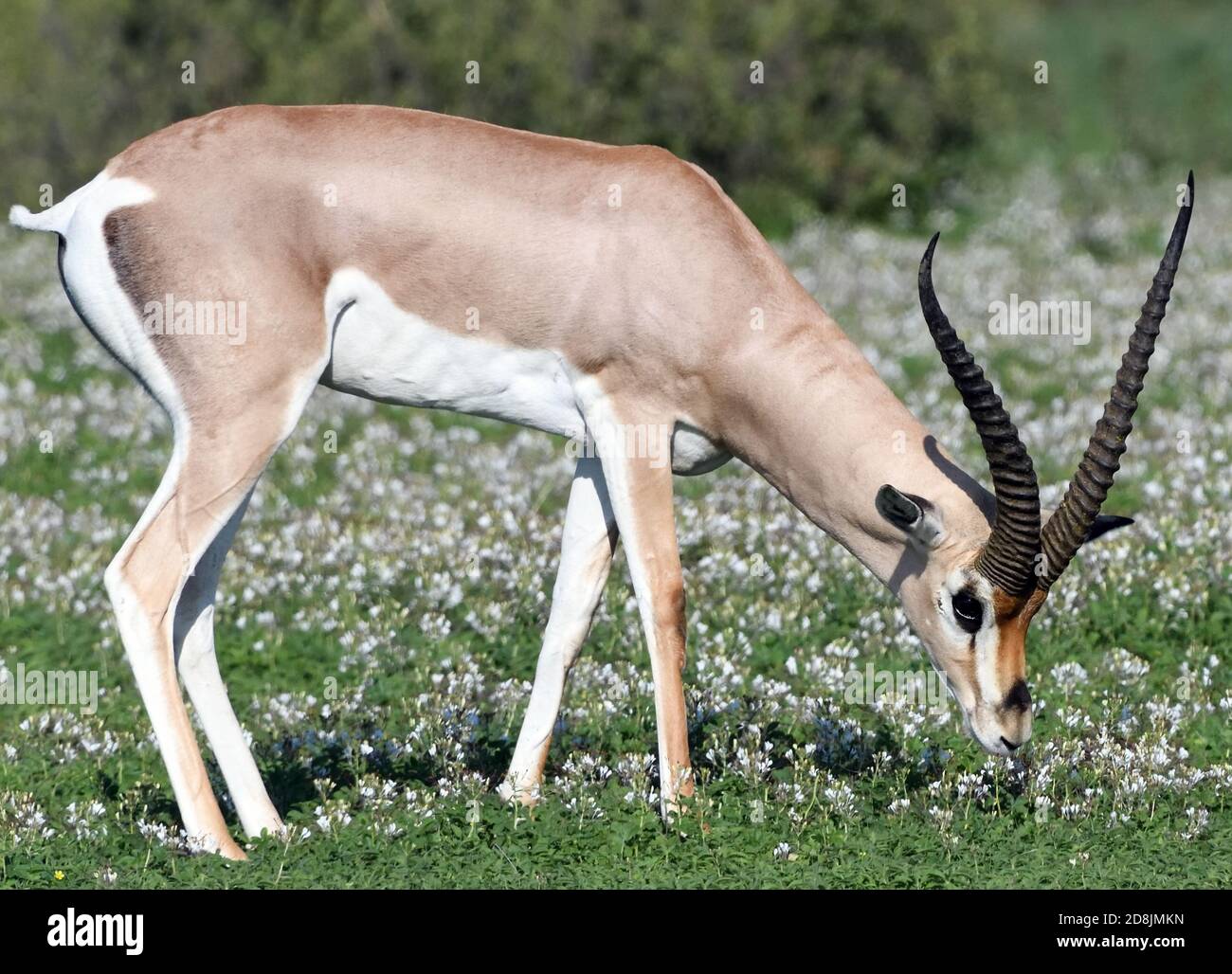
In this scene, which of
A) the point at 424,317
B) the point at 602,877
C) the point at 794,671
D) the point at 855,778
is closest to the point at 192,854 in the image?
the point at 602,877

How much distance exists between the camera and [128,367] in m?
7.18

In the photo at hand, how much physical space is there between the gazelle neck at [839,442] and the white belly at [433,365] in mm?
339

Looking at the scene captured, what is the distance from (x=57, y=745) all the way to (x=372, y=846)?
7.09ft

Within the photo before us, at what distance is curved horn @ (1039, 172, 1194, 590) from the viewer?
248 inches

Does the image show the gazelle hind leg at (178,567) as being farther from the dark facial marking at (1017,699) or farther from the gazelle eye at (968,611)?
the dark facial marking at (1017,699)

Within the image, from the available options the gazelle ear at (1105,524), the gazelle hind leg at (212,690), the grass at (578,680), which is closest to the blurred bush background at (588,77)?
the grass at (578,680)

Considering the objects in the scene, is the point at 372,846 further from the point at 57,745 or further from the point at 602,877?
the point at 57,745

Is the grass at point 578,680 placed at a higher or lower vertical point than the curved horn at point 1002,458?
lower

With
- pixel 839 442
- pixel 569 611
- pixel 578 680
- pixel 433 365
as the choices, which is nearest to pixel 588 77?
pixel 578 680

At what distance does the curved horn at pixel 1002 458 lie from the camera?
6.31 metres

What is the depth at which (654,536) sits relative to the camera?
7133 mm

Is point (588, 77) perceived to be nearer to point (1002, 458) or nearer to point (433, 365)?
point (433, 365)

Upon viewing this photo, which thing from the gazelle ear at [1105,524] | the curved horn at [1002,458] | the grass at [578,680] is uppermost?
the curved horn at [1002,458]

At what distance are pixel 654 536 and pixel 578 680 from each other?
1869mm
